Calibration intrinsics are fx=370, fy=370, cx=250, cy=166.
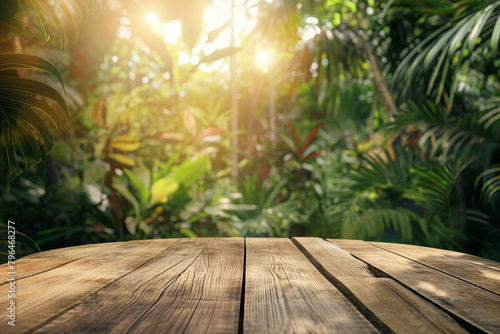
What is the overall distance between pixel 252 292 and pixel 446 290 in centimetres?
41

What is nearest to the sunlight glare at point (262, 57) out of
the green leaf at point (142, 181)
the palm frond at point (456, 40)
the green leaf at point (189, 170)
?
the palm frond at point (456, 40)

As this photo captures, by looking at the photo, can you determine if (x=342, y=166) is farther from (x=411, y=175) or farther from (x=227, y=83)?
(x=227, y=83)

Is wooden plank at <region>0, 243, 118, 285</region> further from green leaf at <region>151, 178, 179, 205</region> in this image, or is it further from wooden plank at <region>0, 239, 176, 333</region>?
green leaf at <region>151, 178, 179, 205</region>

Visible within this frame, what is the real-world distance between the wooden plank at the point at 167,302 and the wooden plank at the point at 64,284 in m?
0.03

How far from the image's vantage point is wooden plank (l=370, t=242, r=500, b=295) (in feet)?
2.82

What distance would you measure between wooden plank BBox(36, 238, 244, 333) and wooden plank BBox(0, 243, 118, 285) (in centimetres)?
25

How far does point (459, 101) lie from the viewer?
397 centimetres

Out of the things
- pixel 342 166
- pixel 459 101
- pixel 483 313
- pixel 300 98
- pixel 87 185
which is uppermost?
pixel 300 98

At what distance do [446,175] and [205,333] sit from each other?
2363 millimetres

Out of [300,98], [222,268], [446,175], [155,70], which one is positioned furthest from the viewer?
[300,98]

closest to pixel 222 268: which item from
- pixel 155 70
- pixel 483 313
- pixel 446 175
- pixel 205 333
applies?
pixel 205 333

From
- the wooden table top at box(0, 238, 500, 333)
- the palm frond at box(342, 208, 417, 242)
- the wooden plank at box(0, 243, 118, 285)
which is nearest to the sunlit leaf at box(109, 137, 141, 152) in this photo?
the wooden plank at box(0, 243, 118, 285)

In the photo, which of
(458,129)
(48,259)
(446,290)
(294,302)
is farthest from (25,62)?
(458,129)

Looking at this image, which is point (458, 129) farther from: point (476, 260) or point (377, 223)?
point (476, 260)
